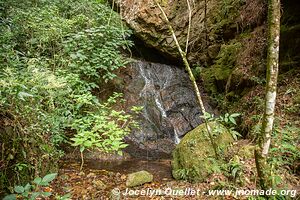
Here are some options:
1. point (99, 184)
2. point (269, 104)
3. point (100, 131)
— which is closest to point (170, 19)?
point (100, 131)

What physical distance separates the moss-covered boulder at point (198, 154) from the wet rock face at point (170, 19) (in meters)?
4.11

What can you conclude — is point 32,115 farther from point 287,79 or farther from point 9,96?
point 287,79

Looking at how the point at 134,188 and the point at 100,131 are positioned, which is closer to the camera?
the point at 100,131

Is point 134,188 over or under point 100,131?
under

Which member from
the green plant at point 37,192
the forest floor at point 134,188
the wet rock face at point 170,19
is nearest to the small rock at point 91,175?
the forest floor at point 134,188

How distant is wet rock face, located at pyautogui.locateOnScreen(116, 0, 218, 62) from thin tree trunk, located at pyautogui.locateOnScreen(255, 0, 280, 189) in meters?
5.00

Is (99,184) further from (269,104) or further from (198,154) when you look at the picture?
(269,104)

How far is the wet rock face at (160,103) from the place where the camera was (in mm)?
6438

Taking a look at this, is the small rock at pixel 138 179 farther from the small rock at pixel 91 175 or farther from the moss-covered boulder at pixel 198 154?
the small rock at pixel 91 175

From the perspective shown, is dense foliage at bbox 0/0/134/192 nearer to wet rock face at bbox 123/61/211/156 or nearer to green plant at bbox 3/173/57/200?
wet rock face at bbox 123/61/211/156

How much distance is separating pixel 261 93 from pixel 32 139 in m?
4.76

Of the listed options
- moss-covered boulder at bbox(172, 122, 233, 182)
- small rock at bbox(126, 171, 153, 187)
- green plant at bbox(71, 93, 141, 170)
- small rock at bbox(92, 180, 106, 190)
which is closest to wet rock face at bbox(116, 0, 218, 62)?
green plant at bbox(71, 93, 141, 170)

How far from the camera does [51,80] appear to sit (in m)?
4.10

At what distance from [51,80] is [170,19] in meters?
5.06
